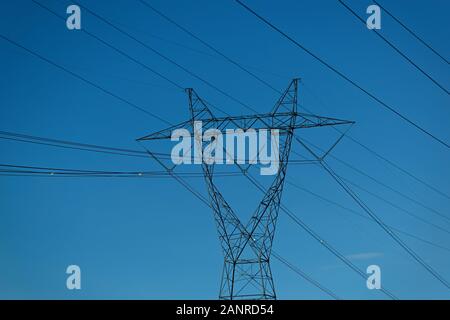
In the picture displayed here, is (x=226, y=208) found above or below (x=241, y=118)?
below

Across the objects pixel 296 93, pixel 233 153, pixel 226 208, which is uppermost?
pixel 296 93
